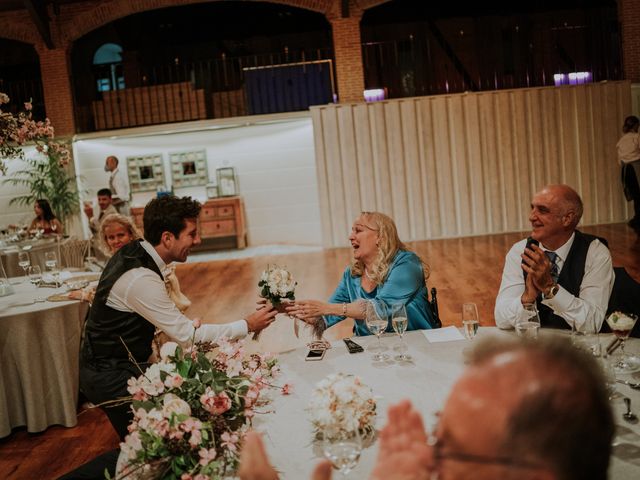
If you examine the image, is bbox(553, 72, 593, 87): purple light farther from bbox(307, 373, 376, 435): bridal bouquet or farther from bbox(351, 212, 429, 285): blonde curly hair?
bbox(307, 373, 376, 435): bridal bouquet

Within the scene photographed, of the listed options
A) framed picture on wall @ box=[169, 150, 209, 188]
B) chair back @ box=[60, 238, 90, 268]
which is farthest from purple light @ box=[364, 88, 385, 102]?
chair back @ box=[60, 238, 90, 268]

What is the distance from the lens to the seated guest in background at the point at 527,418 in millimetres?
745

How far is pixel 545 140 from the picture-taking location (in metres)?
12.1

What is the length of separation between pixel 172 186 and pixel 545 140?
7.10 meters

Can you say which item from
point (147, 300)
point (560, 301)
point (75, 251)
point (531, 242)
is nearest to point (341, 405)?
point (147, 300)

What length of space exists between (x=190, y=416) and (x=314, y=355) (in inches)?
41.3

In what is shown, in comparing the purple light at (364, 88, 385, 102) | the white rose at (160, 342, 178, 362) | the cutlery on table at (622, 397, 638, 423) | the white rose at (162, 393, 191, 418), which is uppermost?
the purple light at (364, 88, 385, 102)

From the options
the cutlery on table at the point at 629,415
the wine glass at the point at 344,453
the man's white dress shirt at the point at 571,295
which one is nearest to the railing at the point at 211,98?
the man's white dress shirt at the point at 571,295

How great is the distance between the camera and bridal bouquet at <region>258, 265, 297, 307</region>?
3242 millimetres

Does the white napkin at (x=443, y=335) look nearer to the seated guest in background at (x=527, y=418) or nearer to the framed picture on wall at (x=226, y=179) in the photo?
the seated guest in background at (x=527, y=418)

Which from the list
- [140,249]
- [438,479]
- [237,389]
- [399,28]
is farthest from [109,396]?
[399,28]

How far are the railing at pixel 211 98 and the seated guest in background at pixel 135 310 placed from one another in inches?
395

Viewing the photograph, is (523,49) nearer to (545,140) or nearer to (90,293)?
(545,140)

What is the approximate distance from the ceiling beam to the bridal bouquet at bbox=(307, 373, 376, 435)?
11.8 meters
